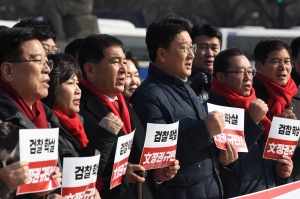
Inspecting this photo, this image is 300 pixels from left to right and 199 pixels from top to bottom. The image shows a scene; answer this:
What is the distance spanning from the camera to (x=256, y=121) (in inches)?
221

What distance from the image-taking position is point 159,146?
190 inches

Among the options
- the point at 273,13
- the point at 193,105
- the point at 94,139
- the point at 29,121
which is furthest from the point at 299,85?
the point at 273,13

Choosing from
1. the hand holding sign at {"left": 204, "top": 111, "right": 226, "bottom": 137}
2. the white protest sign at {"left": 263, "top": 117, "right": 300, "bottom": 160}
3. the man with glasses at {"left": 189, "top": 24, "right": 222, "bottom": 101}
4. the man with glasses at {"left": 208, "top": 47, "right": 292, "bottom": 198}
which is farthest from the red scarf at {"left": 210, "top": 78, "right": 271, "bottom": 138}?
the hand holding sign at {"left": 204, "top": 111, "right": 226, "bottom": 137}

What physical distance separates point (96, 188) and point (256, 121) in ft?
5.00

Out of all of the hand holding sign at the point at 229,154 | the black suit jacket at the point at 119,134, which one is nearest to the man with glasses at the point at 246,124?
the hand holding sign at the point at 229,154

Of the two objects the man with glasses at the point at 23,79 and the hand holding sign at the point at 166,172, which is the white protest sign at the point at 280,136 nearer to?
the hand holding sign at the point at 166,172

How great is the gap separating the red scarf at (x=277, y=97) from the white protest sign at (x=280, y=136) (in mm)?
386

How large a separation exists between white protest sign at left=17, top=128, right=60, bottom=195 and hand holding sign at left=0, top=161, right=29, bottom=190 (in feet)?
0.32

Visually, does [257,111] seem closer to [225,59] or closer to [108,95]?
[225,59]

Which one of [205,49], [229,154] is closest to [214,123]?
[229,154]

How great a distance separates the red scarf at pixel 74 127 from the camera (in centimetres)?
449

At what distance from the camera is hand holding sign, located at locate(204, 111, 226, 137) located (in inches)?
197

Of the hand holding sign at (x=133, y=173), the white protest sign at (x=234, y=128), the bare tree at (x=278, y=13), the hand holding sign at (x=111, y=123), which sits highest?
the hand holding sign at (x=111, y=123)

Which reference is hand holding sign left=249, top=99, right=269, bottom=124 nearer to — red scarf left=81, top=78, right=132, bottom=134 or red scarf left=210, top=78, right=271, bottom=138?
red scarf left=210, top=78, right=271, bottom=138
